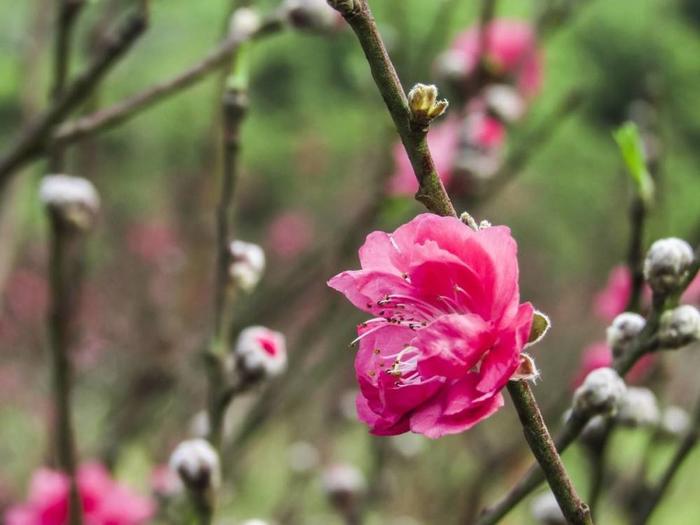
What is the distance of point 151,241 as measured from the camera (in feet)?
15.4

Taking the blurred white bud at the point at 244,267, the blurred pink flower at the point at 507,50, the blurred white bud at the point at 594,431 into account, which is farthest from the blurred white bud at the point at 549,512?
the blurred pink flower at the point at 507,50

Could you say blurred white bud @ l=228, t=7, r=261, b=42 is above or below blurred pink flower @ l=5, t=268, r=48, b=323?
above

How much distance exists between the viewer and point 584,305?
536 centimetres

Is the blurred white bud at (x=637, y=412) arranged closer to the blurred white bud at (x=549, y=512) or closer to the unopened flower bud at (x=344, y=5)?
the blurred white bud at (x=549, y=512)

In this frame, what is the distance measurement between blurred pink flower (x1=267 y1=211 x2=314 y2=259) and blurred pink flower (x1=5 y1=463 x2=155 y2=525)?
383 cm

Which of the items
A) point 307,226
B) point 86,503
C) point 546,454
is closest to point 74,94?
point 86,503

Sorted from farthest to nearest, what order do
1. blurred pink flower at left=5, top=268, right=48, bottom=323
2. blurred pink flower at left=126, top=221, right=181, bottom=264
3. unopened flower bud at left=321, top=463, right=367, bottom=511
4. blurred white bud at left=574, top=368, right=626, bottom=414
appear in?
blurred pink flower at left=126, top=221, right=181, bottom=264
blurred pink flower at left=5, top=268, right=48, bottom=323
unopened flower bud at left=321, top=463, right=367, bottom=511
blurred white bud at left=574, top=368, right=626, bottom=414

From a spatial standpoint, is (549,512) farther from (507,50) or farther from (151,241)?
(151,241)

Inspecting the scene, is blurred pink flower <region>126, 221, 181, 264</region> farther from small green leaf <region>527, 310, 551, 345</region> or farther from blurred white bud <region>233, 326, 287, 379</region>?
small green leaf <region>527, 310, 551, 345</region>

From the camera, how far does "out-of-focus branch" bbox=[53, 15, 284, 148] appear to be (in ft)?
3.00

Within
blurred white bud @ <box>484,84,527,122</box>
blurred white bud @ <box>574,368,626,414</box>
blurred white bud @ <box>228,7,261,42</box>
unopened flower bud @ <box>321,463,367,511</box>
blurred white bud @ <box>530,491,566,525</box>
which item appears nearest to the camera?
blurred white bud @ <box>574,368,626,414</box>

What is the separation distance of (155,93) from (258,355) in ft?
1.00

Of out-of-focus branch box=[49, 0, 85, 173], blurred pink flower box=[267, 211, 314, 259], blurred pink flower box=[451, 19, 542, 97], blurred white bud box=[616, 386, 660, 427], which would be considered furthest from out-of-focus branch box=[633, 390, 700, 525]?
blurred pink flower box=[267, 211, 314, 259]

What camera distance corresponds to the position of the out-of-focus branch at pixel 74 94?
0.87 m
